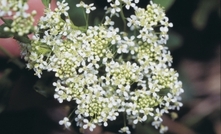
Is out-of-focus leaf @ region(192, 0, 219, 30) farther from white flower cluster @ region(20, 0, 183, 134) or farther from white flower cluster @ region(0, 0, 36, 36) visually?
white flower cluster @ region(0, 0, 36, 36)

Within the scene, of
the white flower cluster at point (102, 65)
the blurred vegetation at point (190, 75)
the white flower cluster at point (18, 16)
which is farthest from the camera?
the blurred vegetation at point (190, 75)

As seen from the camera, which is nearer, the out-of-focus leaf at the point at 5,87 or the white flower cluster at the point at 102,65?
the white flower cluster at the point at 102,65

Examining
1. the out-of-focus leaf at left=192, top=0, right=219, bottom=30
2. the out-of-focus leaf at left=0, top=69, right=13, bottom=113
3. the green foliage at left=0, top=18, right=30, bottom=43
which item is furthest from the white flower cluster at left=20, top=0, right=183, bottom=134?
the out-of-focus leaf at left=192, top=0, right=219, bottom=30

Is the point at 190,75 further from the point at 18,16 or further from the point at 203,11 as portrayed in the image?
the point at 18,16

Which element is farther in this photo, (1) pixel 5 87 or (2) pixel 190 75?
(2) pixel 190 75

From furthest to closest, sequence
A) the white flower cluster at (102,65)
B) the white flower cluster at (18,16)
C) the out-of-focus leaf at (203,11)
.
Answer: the out-of-focus leaf at (203,11), the white flower cluster at (102,65), the white flower cluster at (18,16)

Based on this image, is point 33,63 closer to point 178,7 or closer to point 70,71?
point 70,71

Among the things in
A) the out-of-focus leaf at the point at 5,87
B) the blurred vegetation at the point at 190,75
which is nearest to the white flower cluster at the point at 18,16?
the out-of-focus leaf at the point at 5,87

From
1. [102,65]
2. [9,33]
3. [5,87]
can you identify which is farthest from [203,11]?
[9,33]

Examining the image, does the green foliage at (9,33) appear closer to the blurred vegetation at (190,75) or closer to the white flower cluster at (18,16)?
the white flower cluster at (18,16)
